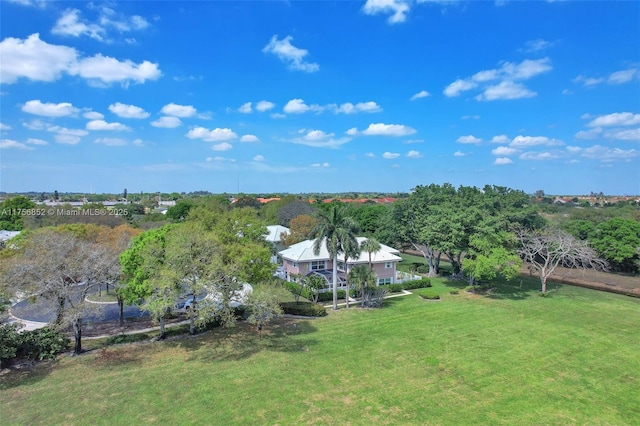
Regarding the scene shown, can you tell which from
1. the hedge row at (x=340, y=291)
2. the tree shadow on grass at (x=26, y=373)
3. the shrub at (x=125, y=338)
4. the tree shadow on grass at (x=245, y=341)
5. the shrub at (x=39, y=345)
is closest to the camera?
the tree shadow on grass at (x=26, y=373)

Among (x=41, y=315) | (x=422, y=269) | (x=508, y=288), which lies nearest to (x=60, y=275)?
(x=41, y=315)

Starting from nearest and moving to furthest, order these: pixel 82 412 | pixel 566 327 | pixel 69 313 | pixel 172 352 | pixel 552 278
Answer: pixel 82 412 → pixel 69 313 → pixel 172 352 → pixel 566 327 → pixel 552 278

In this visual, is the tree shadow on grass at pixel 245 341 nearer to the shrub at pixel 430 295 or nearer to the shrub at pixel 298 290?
the shrub at pixel 298 290

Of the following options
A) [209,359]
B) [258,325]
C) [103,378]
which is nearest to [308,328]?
[258,325]

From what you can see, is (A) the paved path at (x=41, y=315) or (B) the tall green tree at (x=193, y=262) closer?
(B) the tall green tree at (x=193, y=262)

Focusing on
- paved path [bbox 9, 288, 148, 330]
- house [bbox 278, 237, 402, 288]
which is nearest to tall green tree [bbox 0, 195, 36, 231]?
paved path [bbox 9, 288, 148, 330]

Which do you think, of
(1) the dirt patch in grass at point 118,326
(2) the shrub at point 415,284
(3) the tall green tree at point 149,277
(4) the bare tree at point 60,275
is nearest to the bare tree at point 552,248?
(2) the shrub at point 415,284

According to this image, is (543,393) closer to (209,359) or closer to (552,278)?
(209,359)
